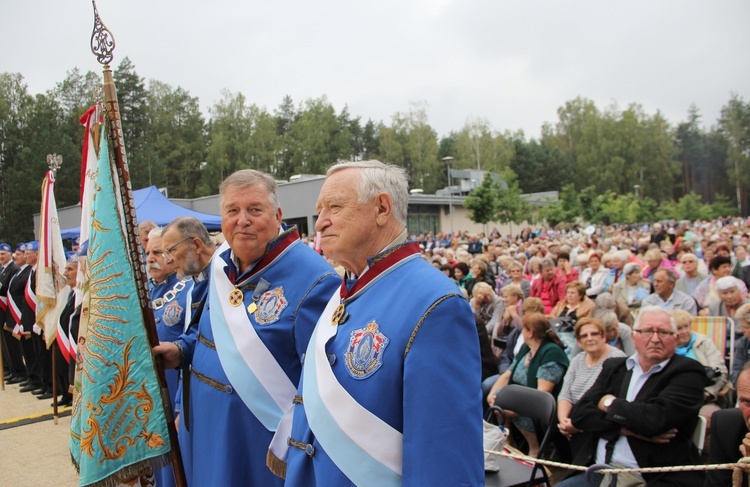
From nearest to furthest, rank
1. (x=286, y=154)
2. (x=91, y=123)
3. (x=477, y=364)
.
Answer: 1. (x=477, y=364)
2. (x=91, y=123)
3. (x=286, y=154)

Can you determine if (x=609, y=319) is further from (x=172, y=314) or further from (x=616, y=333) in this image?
(x=172, y=314)

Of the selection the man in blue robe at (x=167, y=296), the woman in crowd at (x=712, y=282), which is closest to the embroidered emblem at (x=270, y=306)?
the man in blue robe at (x=167, y=296)

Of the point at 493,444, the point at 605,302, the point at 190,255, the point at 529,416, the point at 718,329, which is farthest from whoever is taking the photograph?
the point at 605,302

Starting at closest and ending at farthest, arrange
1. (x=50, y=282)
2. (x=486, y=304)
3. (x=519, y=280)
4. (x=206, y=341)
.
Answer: (x=206, y=341) → (x=50, y=282) → (x=486, y=304) → (x=519, y=280)

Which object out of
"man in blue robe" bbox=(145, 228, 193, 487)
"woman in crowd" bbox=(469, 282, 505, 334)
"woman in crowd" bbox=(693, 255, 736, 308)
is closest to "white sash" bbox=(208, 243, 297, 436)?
"man in blue robe" bbox=(145, 228, 193, 487)

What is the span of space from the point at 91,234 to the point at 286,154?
2076 inches

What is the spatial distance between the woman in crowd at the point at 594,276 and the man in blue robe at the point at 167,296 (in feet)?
24.0

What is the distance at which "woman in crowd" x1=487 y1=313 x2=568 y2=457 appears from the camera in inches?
190

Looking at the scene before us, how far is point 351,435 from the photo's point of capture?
1663 mm

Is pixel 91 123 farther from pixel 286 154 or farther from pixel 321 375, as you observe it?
pixel 286 154

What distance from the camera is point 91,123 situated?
9.43 feet

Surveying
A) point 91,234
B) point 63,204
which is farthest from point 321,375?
point 63,204

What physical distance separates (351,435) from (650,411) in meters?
2.47

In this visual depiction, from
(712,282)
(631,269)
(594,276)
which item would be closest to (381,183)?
(712,282)
